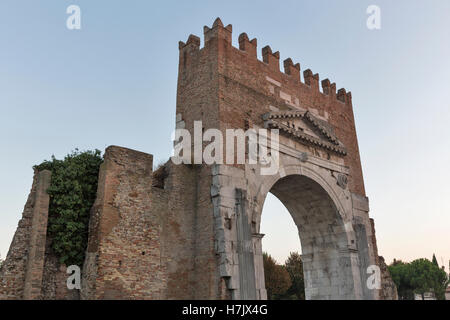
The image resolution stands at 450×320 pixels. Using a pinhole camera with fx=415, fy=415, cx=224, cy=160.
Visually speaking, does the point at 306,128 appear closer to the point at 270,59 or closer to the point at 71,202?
the point at 270,59

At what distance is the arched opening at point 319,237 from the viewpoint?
13.1 m

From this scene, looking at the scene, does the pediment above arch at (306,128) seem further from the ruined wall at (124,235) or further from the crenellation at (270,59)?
the ruined wall at (124,235)

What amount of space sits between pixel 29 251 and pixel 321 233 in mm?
9109

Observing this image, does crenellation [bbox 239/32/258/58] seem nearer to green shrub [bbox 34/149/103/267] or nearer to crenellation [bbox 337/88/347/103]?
crenellation [bbox 337/88/347/103]

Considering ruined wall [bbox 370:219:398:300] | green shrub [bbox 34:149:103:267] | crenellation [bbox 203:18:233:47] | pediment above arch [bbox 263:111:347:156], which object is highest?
crenellation [bbox 203:18:233:47]

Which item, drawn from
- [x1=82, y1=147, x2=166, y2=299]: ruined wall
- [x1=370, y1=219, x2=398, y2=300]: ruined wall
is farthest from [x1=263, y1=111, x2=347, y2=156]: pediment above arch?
[x1=82, y1=147, x2=166, y2=299]: ruined wall

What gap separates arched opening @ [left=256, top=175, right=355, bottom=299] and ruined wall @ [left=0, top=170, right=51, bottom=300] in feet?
22.8

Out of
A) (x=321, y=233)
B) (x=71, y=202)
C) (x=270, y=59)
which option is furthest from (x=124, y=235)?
(x=321, y=233)

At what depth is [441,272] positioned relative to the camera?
41906 mm

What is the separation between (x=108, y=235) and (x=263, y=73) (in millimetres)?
6787

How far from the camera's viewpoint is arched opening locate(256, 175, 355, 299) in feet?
43.0

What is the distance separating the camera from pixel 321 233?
13.9 metres
